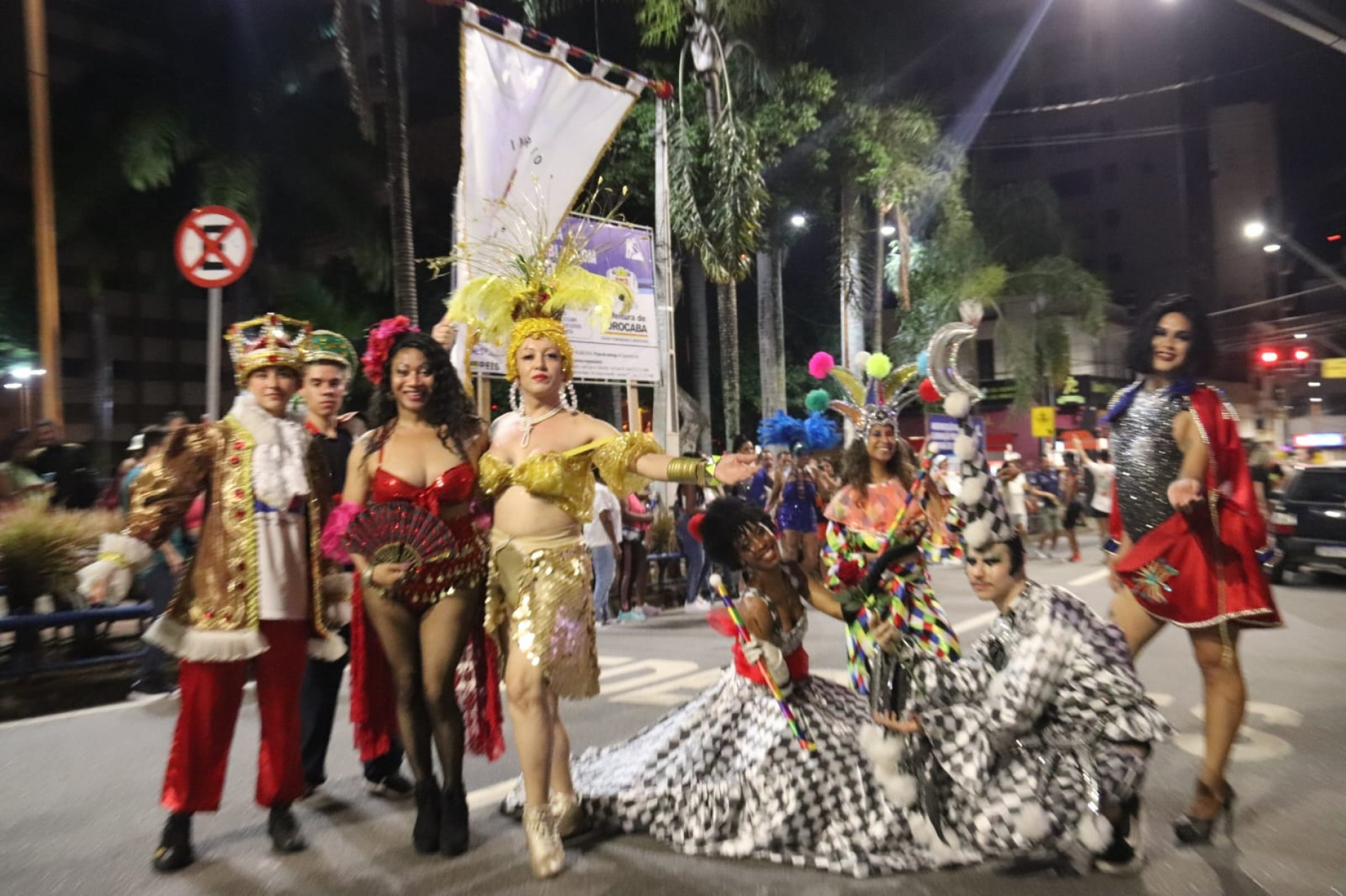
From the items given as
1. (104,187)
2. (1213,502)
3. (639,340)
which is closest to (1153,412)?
(1213,502)

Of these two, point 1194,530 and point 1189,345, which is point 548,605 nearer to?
point 1194,530

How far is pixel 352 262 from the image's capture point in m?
17.7

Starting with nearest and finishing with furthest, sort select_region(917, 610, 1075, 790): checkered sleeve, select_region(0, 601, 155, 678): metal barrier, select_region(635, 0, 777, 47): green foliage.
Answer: select_region(917, 610, 1075, 790): checkered sleeve
select_region(0, 601, 155, 678): metal barrier
select_region(635, 0, 777, 47): green foliage

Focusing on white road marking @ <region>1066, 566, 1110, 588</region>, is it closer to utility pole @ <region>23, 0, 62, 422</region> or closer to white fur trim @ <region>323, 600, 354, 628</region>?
white fur trim @ <region>323, 600, 354, 628</region>

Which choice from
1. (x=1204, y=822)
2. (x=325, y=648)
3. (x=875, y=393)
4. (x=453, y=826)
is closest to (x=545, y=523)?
(x=325, y=648)

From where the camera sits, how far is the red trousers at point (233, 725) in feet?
11.9

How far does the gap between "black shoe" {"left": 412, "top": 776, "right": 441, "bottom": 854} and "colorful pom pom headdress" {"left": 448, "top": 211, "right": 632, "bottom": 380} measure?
167 cm

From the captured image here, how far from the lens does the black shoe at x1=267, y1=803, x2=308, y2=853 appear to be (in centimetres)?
382

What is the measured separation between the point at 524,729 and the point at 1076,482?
14.8 m

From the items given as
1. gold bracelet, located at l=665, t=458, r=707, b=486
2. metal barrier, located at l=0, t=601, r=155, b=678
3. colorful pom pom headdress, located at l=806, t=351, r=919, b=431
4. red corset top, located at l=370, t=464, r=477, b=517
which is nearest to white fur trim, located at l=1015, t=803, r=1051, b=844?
gold bracelet, located at l=665, t=458, r=707, b=486

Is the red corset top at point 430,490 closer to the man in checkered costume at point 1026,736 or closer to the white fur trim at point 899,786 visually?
the man in checkered costume at point 1026,736

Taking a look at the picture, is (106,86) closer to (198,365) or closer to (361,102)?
(361,102)

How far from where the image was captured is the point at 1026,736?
3.34m

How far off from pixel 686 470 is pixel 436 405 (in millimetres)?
1081
